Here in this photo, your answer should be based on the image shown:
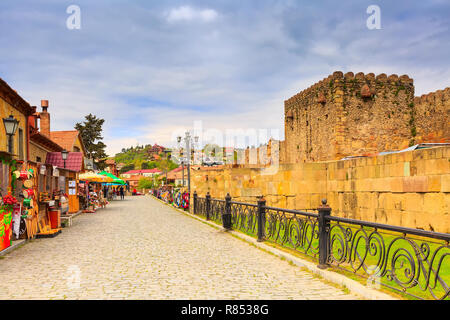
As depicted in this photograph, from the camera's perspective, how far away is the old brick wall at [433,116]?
19281mm

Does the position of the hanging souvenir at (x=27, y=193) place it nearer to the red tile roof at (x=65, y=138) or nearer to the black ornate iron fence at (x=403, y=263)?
the black ornate iron fence at (x=403, y=263)

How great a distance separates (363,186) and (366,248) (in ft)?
26.3

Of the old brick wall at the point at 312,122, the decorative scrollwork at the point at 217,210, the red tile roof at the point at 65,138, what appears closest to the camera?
the decorative scrollwork at the point at 217,210

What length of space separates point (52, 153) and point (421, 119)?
21.2m

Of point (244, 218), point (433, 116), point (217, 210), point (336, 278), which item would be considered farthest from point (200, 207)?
point (336, 278)

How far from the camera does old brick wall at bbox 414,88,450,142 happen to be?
19.3 m

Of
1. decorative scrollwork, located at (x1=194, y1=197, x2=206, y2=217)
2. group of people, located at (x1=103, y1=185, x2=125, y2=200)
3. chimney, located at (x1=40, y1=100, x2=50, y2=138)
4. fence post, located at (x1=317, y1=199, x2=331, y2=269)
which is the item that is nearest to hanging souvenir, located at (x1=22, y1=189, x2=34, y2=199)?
decorative scrollwork, located at (x1=194, y1=197, x2=206, y2=217)

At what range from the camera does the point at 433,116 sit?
20.0 meters

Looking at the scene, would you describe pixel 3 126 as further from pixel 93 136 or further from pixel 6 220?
pixel 93 136

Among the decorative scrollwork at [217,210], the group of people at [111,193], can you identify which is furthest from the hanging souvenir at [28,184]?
the group of people at [111,193]

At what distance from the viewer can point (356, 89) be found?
65.5 ft

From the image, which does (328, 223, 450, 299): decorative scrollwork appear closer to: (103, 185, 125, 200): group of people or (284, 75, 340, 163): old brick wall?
(284, 75, 340, 163): old brick wall

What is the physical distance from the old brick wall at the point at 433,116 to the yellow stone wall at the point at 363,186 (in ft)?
26.7
